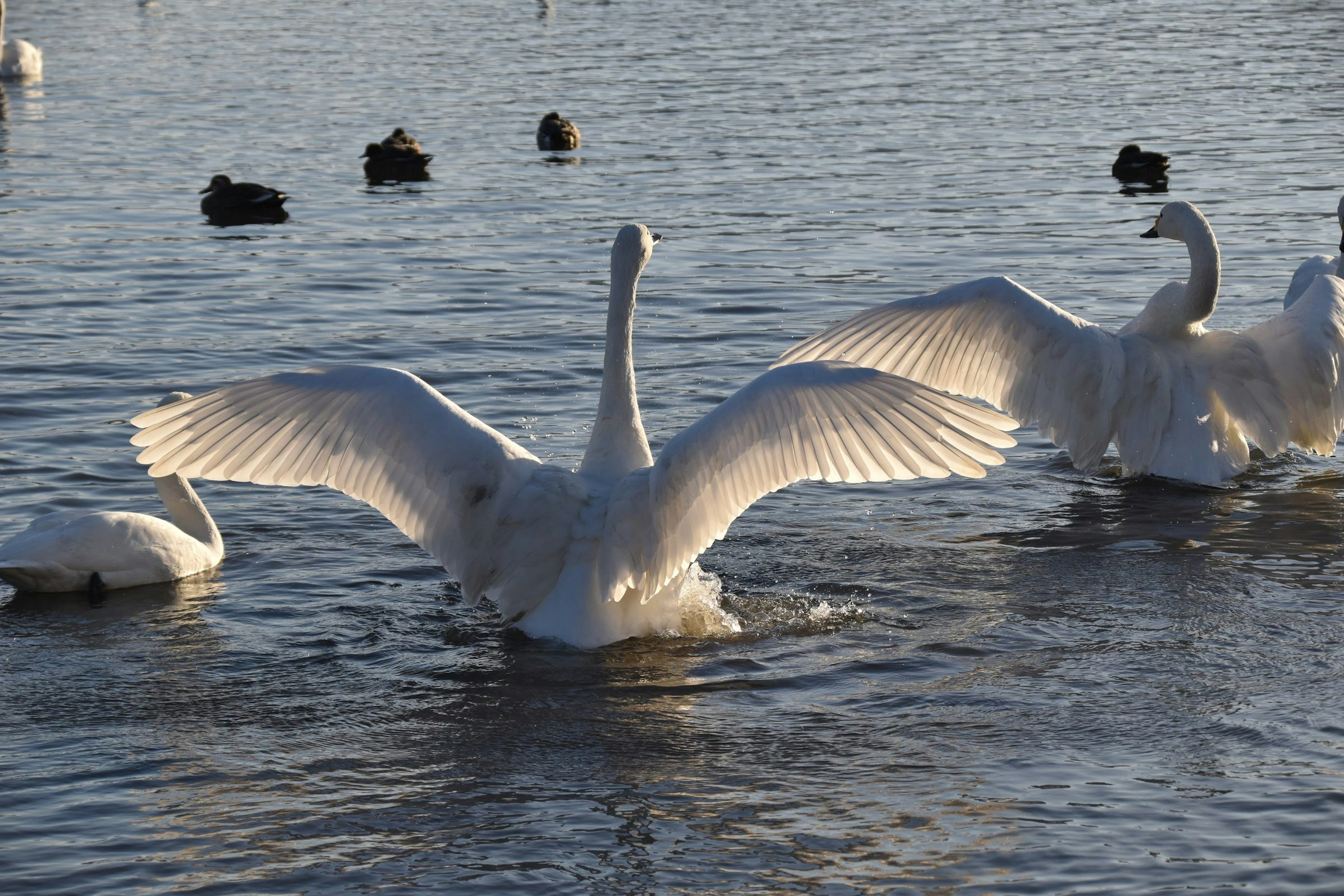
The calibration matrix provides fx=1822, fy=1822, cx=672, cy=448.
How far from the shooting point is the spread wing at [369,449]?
808 centimetres

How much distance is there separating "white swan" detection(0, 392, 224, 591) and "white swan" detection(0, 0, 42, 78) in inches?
877

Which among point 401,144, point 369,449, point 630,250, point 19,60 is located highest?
point 19,60

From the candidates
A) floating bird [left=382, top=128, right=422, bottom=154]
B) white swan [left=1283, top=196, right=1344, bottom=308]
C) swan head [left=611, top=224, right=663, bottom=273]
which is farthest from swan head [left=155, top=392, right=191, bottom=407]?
floating bird [left=382, top=128, right=422, bottom=154]

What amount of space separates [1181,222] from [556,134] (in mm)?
12065

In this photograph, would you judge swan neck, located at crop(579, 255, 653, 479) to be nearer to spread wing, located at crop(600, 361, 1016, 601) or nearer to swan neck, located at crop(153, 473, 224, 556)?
spread wing, located at crop(600, 361, 1016, 601)

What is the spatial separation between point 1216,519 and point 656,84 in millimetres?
19177

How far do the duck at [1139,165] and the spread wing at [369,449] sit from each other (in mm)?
13527

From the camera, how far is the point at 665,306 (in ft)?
49.4

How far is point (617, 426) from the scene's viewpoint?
8445mm

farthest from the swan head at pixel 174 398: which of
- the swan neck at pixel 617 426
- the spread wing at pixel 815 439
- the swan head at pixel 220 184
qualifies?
the swan head at pixel 220 184

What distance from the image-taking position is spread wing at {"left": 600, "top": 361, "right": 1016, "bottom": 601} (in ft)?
24.4

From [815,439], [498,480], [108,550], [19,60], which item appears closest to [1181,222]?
[815,439]

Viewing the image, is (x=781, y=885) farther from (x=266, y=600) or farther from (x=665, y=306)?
(x=665, y=306)

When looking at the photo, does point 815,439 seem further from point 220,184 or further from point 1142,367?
point 220,184
